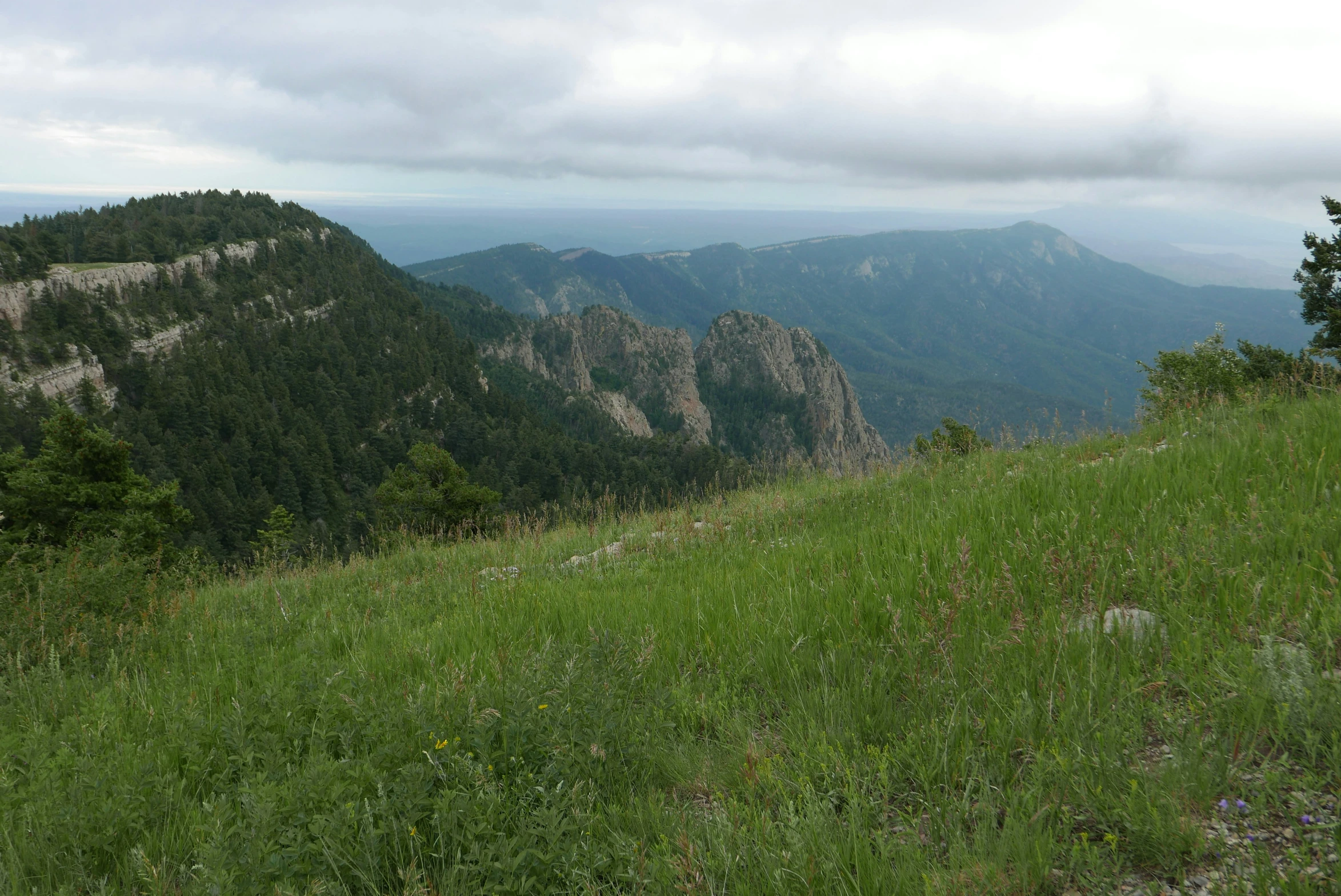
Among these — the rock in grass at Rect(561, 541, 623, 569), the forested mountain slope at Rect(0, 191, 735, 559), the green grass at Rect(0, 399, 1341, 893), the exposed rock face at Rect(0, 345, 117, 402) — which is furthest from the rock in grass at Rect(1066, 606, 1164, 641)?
the exposed rock face at Rect(0, 345, 117, 402)

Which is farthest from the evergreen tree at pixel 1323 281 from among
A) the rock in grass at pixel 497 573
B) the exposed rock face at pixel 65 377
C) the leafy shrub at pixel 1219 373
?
the exposed rock face at pixel 65 377

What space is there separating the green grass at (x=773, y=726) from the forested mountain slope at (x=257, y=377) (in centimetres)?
6721

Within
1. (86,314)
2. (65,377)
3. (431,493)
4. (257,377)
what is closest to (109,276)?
(86,314)

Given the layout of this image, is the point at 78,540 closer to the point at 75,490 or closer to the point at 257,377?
the point at 75,490

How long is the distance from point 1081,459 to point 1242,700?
562 cm

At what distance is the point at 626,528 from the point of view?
9547 mm

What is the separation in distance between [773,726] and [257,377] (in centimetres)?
12911

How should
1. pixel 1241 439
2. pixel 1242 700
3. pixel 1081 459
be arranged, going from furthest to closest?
pixel 1081 459
pixel 1241 439
pixel 1242 700

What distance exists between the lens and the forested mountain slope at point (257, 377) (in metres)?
86.8

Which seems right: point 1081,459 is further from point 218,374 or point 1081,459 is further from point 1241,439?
point 218,374

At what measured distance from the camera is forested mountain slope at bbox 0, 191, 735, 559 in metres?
86.8

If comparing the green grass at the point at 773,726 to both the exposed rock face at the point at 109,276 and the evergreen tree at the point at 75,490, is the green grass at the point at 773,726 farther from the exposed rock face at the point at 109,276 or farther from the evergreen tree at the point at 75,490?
the exposed rock face at the point at 109,276

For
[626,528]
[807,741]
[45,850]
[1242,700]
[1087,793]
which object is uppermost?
[1242,700]

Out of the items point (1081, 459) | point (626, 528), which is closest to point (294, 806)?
point (626, 528)
